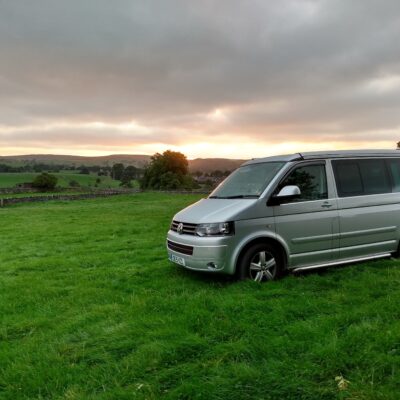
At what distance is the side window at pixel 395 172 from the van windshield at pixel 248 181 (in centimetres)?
241

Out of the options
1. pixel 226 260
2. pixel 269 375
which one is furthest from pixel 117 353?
pixel 226 260

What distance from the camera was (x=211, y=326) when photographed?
4.47m

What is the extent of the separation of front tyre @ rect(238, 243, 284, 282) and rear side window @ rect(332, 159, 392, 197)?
1745mm

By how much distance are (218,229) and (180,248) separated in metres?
0.89

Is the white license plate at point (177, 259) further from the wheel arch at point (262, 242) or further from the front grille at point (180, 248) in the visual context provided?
the wheel arch at point (262, 242)

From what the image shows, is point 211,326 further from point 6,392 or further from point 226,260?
point 6,392

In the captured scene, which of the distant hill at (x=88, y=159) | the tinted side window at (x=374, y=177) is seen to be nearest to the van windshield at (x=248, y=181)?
the tinted side window at (x=374, y=177)

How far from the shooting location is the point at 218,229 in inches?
237

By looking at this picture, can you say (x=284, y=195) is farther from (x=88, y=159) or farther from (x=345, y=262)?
(x=88, y=159)

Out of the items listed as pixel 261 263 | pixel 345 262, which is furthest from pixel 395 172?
pixel 261 263

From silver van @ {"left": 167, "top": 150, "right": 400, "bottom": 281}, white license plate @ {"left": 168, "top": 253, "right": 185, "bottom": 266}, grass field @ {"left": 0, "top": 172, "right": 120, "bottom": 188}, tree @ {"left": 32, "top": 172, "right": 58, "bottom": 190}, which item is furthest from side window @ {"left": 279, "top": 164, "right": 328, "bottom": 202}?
grass field @ {"left": 0, "top": 172, "right": 120, "bottom": 188}

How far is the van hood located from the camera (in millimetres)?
6066

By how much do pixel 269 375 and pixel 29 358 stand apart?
8.31ft

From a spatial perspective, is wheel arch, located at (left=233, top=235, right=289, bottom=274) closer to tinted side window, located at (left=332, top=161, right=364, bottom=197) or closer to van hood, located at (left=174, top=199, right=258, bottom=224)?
van hood, located at (left=174, top=199, right=258, bottom=224)
